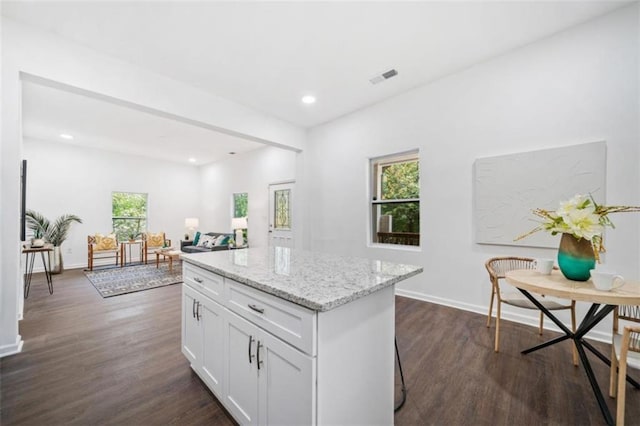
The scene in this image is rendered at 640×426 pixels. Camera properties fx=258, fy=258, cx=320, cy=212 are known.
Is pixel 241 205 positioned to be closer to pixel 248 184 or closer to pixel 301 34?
pixel 248 184

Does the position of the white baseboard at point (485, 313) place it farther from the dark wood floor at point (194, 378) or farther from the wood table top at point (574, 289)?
the wood table top at point (574, 289)

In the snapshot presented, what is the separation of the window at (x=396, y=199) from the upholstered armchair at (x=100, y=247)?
20.6 ft

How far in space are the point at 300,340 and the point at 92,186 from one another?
25.8 ft

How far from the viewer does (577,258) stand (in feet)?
5.77

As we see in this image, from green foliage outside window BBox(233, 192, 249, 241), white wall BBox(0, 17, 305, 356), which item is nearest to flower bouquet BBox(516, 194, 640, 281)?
white wall BBox(0, 17, 305, 356)

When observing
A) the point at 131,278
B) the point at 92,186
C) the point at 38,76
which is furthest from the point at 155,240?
the point at 38,76

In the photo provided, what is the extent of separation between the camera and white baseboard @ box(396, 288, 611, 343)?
2400 millimetres

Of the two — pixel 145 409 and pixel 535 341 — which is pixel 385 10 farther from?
pixel 145 409

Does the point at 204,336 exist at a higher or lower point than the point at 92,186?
lower

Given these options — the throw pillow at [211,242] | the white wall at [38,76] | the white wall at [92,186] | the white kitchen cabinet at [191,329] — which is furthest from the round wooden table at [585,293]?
the white wall at [92,186]

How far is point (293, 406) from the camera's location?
1.08 m


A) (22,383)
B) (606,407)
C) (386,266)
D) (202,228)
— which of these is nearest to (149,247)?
(202,228)

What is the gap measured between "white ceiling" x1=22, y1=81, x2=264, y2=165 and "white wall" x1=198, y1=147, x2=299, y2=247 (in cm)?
41

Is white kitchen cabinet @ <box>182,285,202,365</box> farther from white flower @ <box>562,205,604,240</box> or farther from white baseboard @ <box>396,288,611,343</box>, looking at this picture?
white baseboard @ <box>396,288,611,343</box>
